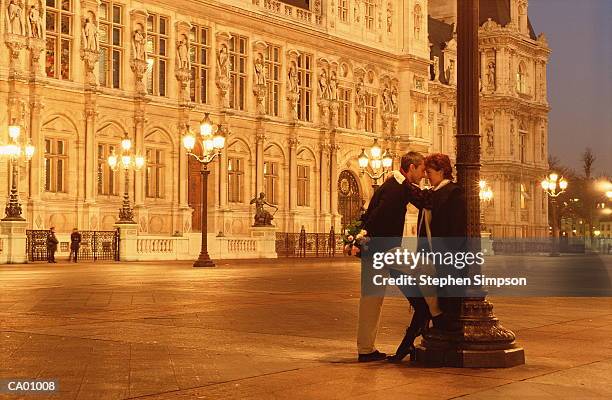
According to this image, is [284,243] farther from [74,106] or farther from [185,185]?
[74,106]

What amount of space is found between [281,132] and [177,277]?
2835 centimetres

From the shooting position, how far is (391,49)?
61.2 metres

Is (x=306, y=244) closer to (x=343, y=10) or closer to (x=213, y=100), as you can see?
(x=213, y=100)

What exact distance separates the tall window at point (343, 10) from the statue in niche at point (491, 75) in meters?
24.7

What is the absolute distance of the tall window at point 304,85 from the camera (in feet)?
176

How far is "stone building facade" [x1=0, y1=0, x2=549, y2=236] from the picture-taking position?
4000 cm

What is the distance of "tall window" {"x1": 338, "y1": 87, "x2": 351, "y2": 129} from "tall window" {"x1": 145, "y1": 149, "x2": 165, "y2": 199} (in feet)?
46.1

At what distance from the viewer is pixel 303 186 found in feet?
177

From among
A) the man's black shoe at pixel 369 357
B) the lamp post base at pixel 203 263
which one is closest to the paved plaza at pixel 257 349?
the man's black shoe at pixel 369 357

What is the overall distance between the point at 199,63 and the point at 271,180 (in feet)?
25.5

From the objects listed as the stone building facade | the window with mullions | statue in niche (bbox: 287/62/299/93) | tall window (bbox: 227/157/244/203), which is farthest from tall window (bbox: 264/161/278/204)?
the window with mullions

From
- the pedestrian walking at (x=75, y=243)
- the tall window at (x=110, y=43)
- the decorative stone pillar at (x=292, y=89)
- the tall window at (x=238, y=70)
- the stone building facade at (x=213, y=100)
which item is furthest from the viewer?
the decorative stone pillar at (x=292, y=89)

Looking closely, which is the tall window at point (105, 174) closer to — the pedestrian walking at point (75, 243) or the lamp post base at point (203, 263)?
the pedestrian walking at point (75, 243)

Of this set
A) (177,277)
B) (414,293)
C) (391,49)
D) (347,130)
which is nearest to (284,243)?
(347,130)
